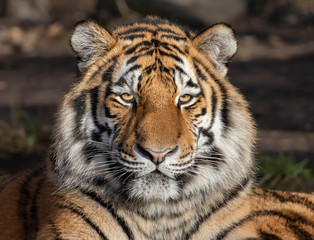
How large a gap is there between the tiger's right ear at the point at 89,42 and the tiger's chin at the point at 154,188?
0.65m

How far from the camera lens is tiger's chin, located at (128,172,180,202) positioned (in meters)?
2.82

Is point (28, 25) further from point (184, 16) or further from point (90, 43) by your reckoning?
point (90, 43)

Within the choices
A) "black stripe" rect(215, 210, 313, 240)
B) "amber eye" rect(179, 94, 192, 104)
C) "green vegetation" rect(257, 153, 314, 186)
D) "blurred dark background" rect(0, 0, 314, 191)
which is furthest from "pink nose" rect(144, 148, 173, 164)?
"green vegetation" rect(257, 153, 314, 186)

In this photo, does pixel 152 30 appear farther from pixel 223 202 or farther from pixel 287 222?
pixel 287 222

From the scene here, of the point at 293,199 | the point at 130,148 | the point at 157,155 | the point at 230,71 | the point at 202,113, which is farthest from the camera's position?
the point at 230,71

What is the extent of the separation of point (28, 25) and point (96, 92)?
789cm

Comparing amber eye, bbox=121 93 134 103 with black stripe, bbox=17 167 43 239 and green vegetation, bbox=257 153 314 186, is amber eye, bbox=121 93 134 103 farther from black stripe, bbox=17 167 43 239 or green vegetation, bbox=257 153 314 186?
green vegetation, bbox=257 153 314 186

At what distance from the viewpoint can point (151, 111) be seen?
2.83 meters

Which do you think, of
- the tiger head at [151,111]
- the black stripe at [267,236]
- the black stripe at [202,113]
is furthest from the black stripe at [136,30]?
the black stripe at [267,236]

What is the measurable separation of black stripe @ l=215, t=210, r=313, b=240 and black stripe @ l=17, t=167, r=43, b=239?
950mm

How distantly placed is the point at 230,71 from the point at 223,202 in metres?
5.45

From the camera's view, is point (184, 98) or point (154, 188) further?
point (184, 98)

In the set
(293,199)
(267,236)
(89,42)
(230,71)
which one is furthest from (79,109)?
(230,71)

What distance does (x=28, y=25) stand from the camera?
34.7 ft
